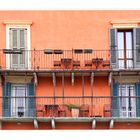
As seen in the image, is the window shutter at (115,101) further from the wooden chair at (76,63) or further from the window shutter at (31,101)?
the window shutter at (31,101)

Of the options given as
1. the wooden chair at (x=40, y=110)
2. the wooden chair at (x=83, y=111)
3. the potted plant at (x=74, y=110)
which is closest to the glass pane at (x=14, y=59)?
the wooden chair at (x=40, y=110)

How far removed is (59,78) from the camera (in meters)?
40.1

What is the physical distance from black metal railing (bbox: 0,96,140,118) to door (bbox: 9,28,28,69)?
1447mm

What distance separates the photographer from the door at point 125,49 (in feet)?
132

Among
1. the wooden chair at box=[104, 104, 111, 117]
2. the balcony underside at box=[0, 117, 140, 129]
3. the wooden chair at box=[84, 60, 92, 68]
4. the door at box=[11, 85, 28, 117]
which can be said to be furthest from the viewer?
the wooden chair at box=[84, 60, 92, 68]

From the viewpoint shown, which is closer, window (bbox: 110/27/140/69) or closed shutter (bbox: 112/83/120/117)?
closed shutter (bbox: 112/83/120/117)

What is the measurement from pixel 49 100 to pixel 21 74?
1.57 meters

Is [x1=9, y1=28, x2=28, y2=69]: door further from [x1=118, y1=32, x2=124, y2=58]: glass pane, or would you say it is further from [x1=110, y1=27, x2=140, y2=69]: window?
[x1=118, y1=32, x2=124, y2=58]: glass pane

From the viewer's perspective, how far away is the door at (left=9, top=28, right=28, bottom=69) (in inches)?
1572

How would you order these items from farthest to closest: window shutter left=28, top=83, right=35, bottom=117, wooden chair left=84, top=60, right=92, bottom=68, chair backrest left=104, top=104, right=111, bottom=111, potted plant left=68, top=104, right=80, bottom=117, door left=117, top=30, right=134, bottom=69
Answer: door left=117, top=30, right=134, bottom=69 < wooden chair left=84, top=60, right=92, bottom=68 < chair backrest left=104, top=104, right=111, bottom=111 < window shutter left=28, top=83, right=35, bottom=117 < potted plant left=68, top=104, right=80, bottom=117

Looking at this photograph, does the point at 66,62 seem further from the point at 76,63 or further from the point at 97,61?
the point at 97,61

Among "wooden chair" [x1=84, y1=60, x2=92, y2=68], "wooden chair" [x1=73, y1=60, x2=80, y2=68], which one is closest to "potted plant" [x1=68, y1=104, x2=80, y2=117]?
"wooden chair" [x1=73, y1=60, x2=80, y2=68]

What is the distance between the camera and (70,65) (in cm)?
3975

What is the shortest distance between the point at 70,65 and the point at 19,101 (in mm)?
2580
